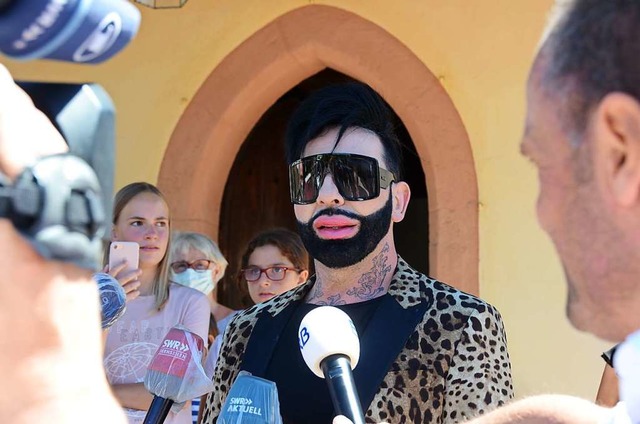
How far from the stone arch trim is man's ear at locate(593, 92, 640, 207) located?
436 cm

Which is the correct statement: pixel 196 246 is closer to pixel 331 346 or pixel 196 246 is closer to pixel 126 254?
pixel 126 254

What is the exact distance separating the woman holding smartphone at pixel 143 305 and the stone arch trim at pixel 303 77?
1489mm

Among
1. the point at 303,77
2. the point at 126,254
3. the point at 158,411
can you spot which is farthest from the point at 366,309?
the point at 303,77

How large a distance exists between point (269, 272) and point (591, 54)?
12.1 ft

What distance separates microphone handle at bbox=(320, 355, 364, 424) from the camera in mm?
1880

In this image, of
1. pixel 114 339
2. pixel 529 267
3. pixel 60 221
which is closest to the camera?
pixel 60 221

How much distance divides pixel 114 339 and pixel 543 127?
121 inches

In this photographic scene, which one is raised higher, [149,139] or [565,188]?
[149,139]

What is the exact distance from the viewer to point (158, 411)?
262 cm

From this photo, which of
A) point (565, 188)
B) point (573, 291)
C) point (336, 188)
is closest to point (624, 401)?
point (573, 291)

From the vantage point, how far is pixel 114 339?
4148 mm

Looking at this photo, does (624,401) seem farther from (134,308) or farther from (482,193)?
(482,193)

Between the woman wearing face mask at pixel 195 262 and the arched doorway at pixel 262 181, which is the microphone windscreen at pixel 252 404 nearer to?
the woman wearing face mask at pixel 195 262

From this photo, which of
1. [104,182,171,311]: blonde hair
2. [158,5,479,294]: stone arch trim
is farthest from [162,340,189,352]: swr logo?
[158,5,479,294]: stone arch trim
